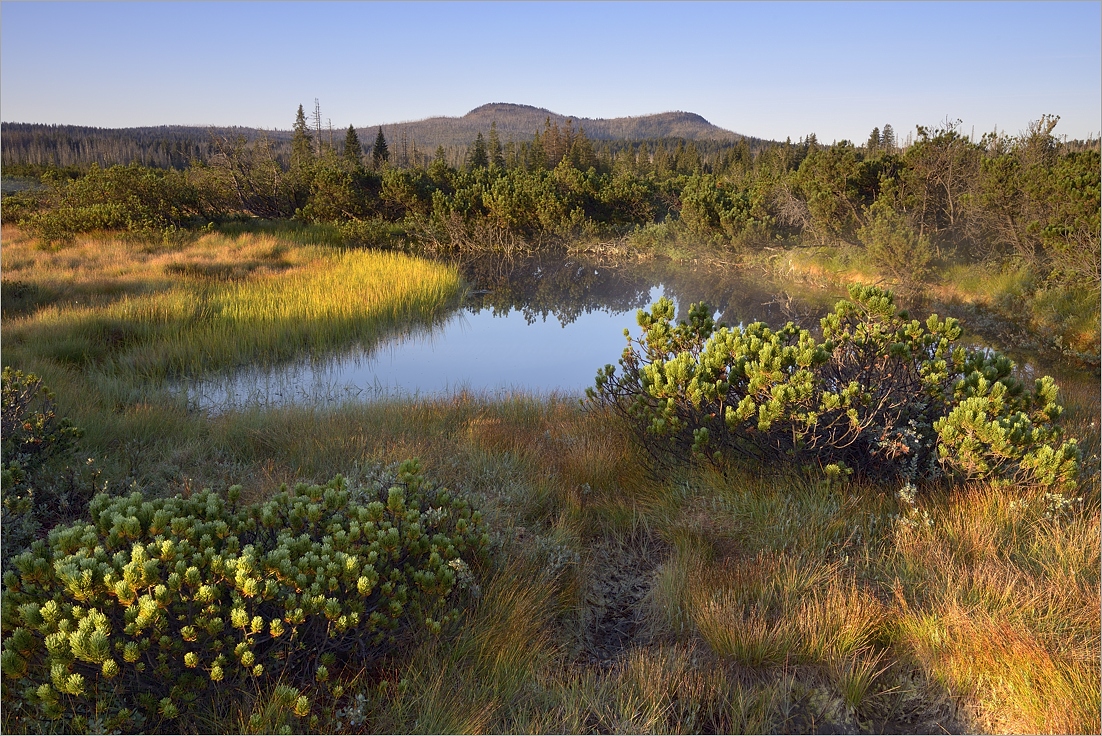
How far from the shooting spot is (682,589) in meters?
2.96

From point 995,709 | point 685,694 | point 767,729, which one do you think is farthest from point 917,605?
point 685,694

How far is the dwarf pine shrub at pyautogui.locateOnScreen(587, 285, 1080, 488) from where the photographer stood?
3.48 meters

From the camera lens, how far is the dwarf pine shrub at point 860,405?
3.48m

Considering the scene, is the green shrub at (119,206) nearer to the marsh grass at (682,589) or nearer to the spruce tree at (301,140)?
the marsh grass at (682,589)

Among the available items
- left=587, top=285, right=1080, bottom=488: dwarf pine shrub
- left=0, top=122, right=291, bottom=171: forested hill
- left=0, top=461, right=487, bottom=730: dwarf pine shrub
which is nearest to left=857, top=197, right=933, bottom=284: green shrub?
left=587, top=285, right=1080, bottom=488: dwarf pine shrub

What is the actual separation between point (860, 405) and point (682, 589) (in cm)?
172

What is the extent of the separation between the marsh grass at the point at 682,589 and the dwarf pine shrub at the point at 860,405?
0.68 ft

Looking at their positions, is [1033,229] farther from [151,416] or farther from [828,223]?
[151,416]

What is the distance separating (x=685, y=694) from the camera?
235cm

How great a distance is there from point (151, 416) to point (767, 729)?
192 inches

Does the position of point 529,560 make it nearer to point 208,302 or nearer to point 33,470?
point 33,470

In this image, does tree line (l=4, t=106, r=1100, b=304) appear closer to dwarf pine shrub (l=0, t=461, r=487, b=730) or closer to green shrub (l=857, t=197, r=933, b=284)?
green shrub (l=857, t=197, r=933, b=284)

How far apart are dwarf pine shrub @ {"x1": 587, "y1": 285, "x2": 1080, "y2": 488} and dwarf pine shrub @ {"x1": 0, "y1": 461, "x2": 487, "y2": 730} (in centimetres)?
203

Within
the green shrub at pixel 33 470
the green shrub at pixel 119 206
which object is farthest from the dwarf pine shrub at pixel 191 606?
the green shrub at pixel 119 206
